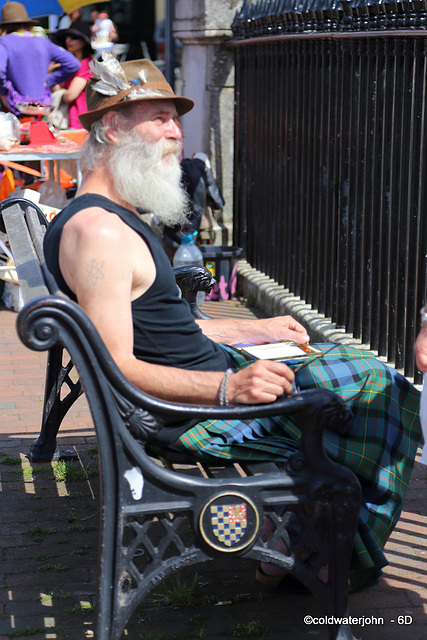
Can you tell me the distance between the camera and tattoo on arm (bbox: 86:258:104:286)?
2457 millimetres

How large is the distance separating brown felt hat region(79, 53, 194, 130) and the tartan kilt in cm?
103

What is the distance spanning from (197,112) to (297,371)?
5.20m

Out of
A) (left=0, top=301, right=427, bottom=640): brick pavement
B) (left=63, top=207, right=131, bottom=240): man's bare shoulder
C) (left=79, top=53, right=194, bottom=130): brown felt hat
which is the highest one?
(left=79, top=53, right=194, bottom=130): brown felt hat

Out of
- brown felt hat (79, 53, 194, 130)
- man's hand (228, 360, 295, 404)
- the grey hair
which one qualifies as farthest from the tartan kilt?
brown felt hat (79, 53, 194, 130)

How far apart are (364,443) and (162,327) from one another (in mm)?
727

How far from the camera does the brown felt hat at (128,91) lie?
109 inches

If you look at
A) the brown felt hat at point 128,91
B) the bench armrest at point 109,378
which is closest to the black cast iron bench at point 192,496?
the bench armrest at point 109,378

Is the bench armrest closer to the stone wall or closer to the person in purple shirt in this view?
the stone wall

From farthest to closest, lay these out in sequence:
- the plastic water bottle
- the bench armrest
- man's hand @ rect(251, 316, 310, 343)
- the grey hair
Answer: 1. the plastic water bottle
2. man's hand @ rect(251, 316, 310, 343)
3. the grey hair
4. the bench armrest

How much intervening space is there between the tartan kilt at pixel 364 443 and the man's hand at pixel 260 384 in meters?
0.29

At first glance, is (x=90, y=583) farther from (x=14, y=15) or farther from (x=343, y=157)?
(x=14, y=15)

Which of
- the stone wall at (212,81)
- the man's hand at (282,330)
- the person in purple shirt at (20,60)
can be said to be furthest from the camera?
the person in purple shirt at (20,60)

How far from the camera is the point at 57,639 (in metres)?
2.63

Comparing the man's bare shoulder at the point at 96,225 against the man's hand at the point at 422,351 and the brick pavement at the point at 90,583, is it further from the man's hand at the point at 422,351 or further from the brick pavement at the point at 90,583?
the brick pavement at the point at 90,583
